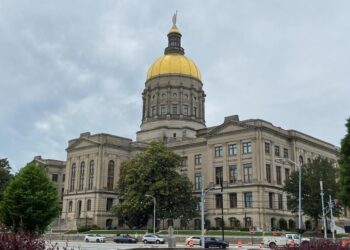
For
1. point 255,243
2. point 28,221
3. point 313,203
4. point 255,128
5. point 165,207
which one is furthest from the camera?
point 255,128

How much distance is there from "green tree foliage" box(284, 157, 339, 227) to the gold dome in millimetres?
47991

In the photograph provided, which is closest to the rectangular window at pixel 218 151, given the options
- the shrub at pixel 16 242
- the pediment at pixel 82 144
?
the pediment at pixel 82 144

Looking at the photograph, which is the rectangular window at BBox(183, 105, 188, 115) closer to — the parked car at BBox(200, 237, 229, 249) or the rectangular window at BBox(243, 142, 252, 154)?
the rectangular window at BBox(243, 142, 252, 154)

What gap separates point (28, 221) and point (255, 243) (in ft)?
93.9

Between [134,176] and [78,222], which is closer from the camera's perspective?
[134,176]

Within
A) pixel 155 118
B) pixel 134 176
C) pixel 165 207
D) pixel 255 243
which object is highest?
pixel 155 118

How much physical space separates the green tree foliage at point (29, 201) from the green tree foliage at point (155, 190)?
19.3 meters

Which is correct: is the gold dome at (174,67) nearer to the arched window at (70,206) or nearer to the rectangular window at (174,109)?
the rectangular window at (174,109)

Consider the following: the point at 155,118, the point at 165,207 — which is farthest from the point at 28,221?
the point at 155,118

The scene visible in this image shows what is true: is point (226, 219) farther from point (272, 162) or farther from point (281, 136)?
point (281, 136)

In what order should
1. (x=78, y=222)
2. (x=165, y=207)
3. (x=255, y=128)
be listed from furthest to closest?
1. (x=78, y=222)
2. (x=255, y=128)
3. (x=165, y=207)

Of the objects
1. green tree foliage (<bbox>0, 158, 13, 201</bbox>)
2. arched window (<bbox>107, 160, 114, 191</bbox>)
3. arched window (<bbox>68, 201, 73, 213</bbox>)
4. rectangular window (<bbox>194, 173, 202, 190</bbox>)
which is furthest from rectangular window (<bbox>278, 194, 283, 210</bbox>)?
green tree foliage (<bbox>0, 158, 13, 201</bbox>)

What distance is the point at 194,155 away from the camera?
91.2 m

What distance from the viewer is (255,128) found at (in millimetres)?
78625
